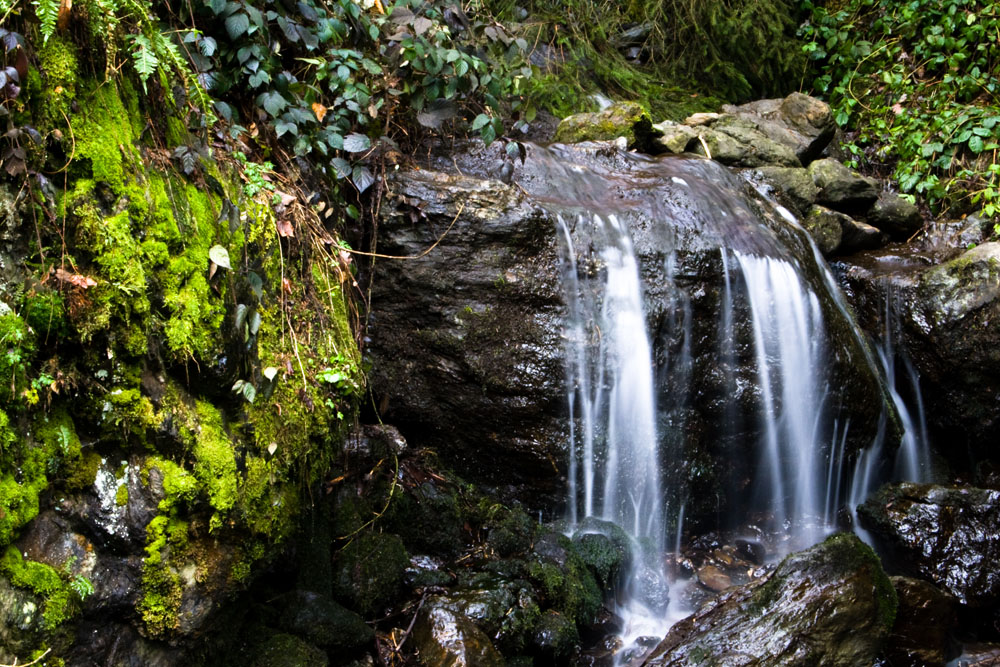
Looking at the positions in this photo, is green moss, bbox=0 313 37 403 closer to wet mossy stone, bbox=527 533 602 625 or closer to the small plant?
the small plant

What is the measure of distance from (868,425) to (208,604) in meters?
4.77

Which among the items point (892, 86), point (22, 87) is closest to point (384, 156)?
point (22, 87)

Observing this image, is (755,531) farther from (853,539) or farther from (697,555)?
(853,539)

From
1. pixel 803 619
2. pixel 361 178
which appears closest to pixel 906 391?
pixel 803 619

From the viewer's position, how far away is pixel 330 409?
325 cm

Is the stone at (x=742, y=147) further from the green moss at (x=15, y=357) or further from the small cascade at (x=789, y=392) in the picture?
the green moss at (x=15, y=357)

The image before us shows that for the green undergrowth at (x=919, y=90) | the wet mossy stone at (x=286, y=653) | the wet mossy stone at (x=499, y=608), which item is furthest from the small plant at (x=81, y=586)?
the green undergrowth at (x=919, y=90)

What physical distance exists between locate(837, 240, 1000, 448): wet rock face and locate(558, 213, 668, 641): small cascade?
9.22 ft

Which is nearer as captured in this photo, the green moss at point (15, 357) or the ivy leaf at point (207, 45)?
the green moss at point (15, 357)

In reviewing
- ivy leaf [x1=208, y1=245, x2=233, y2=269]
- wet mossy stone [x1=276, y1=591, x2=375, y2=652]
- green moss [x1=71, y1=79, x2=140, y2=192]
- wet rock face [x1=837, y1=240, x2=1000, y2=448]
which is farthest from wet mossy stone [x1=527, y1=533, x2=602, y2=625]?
wet rock face [x1=837, y1=240, x2=1000, y2=448]

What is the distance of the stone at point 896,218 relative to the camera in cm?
720

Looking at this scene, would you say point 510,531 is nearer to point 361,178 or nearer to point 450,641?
point 450,641

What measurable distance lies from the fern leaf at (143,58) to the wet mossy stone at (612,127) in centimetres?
438

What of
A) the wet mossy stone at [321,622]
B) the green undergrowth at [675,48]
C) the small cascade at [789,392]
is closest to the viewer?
the wet mossy stone at [321,622]
